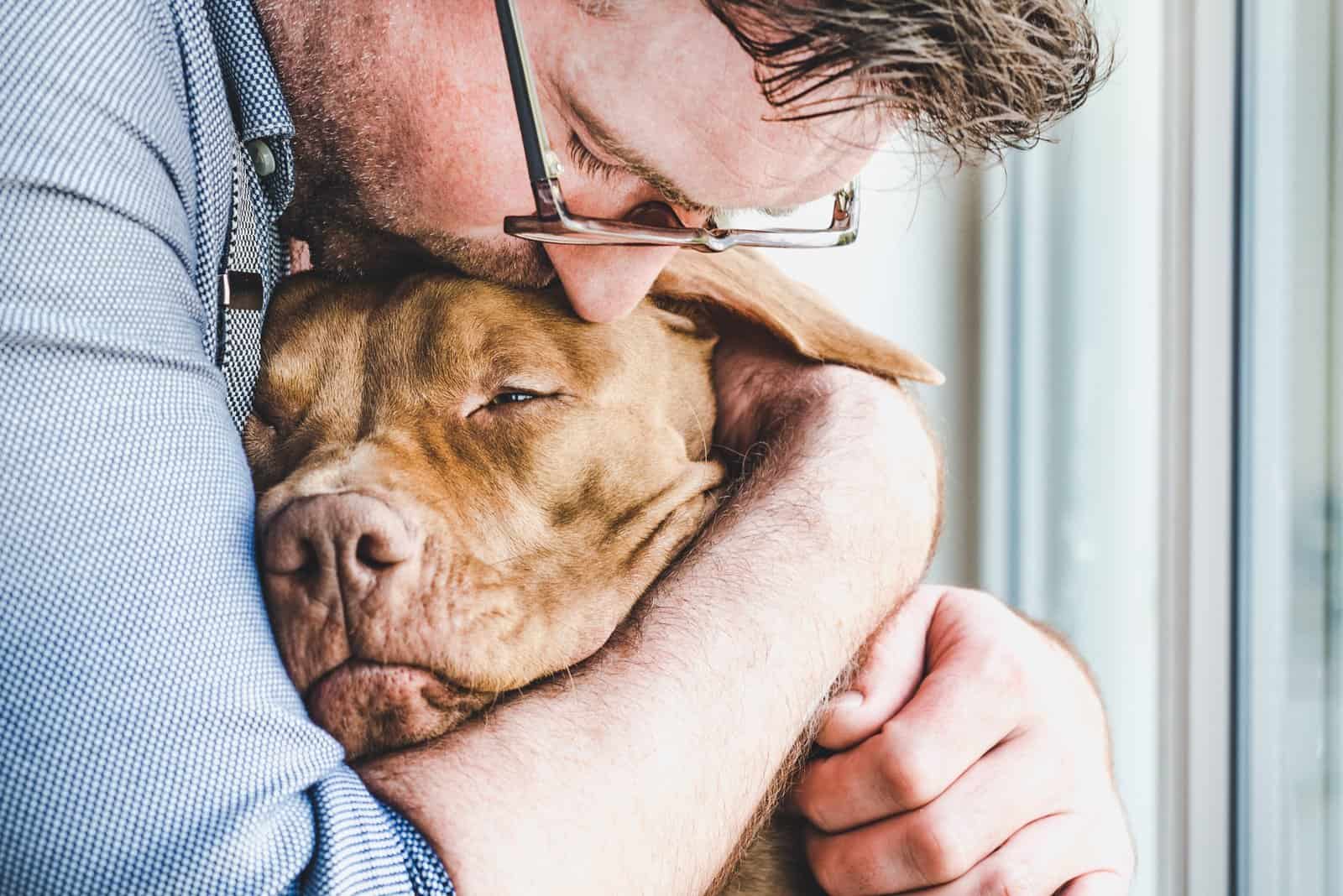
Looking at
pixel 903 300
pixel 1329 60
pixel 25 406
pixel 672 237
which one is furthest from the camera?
pixel 903 300

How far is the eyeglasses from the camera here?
1.31m

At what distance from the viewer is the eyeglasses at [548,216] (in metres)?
1.31

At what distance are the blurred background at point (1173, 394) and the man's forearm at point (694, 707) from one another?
1.42 feet

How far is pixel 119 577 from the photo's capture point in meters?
0.82

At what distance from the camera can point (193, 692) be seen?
0.83 meters

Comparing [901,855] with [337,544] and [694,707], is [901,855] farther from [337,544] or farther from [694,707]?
[337,544]

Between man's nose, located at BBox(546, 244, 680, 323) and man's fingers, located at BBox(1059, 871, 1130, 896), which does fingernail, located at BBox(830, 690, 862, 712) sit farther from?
man's nose, located at BBox(546, 244, 680, 323)

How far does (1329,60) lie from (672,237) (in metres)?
1.27

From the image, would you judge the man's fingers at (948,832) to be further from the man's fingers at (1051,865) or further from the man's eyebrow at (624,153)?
the man's eyebrow at (624,153)

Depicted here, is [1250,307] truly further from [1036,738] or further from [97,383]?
[97,383]

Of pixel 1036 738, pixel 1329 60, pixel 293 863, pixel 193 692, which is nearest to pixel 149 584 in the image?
pixel 193 692

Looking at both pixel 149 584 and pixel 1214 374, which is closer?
pixel 149 584

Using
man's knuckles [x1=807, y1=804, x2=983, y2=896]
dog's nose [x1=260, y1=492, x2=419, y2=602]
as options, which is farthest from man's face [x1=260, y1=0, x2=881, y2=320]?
man's knuckles [x1=807, y1=804, x2=983, y2=896]

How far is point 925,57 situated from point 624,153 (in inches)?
14.7
